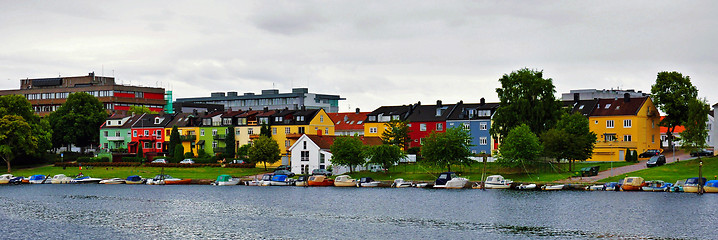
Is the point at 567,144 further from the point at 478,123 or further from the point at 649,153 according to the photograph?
the point at 478,123

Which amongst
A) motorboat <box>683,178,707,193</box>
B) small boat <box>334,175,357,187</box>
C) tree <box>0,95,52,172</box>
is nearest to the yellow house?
motorboat <box>683,178,707,193</box>

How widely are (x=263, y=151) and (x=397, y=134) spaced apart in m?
23.2

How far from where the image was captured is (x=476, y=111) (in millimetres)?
148500

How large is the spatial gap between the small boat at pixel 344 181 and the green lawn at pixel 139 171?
70.6 ft

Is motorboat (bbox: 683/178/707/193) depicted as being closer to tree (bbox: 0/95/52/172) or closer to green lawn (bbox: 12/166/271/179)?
green lawn (bbox: 12/166/271/179)

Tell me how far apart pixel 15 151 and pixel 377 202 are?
3089 inches

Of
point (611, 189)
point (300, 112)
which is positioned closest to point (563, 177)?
point (611, 189)

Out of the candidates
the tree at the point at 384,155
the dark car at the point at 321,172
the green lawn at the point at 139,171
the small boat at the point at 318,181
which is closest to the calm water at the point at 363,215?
the small boat at the point at 318,181

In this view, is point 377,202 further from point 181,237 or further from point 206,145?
point 206,145

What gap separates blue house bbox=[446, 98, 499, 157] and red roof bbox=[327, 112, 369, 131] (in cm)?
2280

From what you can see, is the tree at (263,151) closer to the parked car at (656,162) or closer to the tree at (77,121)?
the tree at (77,121)

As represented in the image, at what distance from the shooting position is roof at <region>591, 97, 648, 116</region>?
134 m

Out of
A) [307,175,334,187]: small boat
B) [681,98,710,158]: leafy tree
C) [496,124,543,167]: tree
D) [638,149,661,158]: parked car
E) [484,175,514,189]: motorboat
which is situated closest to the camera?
[484,175,514,189]: motorboat

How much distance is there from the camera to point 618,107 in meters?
136
